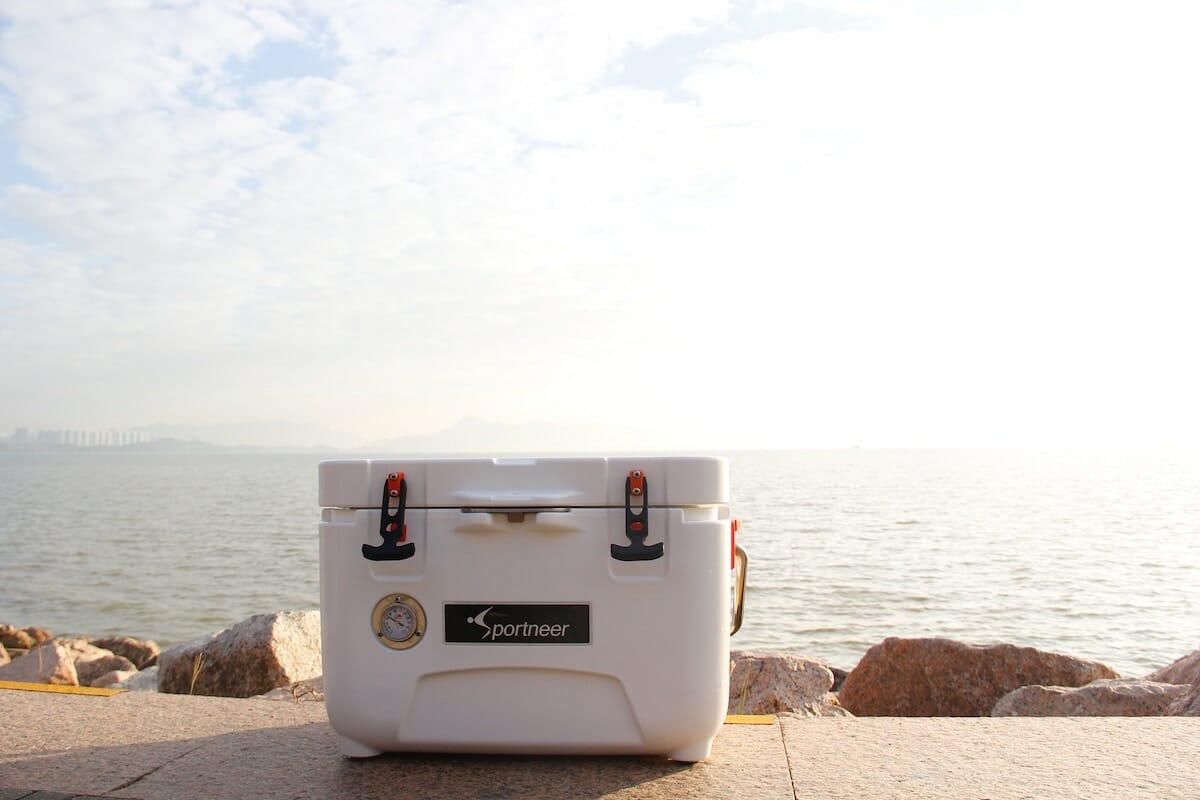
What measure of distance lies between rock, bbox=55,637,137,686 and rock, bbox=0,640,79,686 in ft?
3.99

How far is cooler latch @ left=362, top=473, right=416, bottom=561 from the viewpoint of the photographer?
11.2ft

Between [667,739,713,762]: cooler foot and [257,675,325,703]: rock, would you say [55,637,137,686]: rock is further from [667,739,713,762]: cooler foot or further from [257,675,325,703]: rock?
[667,739,713,762]: cooler foot

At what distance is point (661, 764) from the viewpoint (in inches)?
140

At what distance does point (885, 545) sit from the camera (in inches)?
1056

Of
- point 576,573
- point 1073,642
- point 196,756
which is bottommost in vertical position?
point 1073,642

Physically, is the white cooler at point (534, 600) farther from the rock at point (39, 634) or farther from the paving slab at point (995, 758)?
the rock at point (39, 634)

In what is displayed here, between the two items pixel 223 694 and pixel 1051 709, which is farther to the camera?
pixel 223 694

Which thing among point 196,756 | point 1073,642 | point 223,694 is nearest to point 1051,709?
point 196,756

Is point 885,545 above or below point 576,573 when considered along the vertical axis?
below

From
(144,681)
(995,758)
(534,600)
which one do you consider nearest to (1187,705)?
(995,758)

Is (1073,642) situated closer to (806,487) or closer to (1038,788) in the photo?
(1038,788)

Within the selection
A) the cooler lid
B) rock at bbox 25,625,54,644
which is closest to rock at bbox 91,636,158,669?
rock at bbox 25,625,54,644

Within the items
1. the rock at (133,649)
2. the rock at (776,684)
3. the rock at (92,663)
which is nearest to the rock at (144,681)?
the rock at (92,663)

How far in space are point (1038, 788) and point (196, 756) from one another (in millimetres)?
2853
